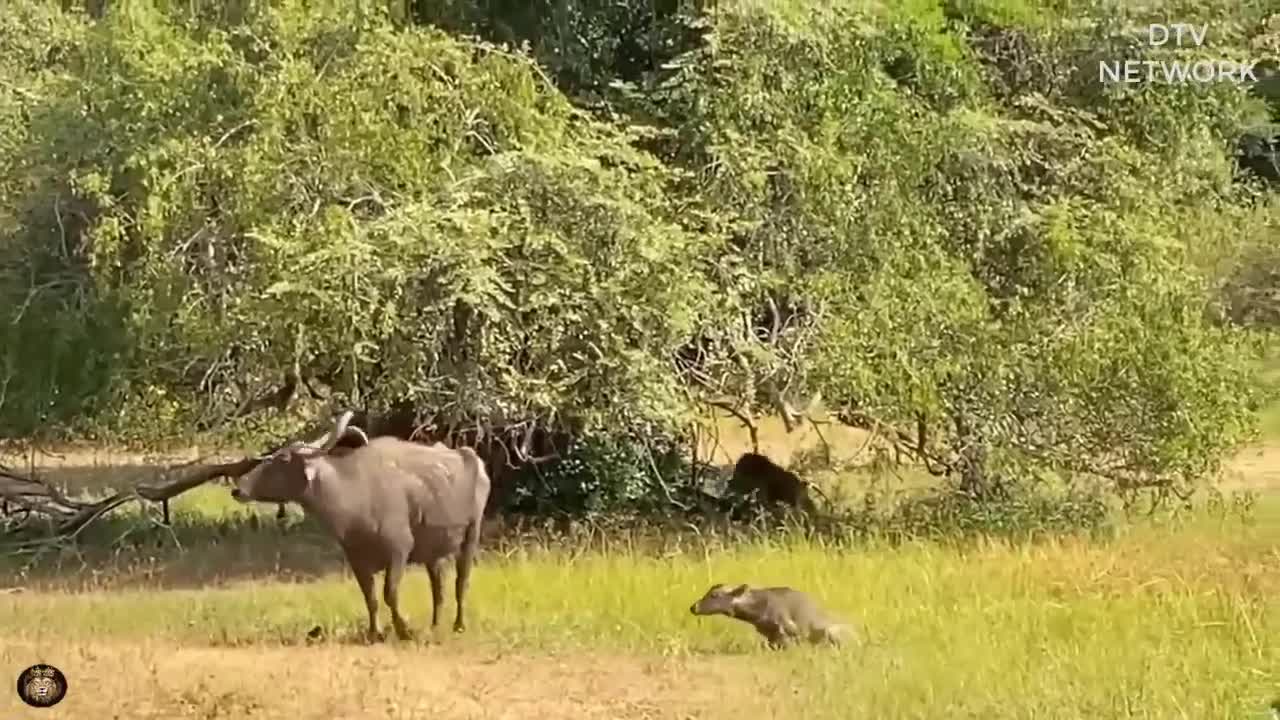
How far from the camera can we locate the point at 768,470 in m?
8.41

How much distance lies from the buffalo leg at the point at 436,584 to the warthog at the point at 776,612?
2.31ft

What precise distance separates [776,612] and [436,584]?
0.98 metres

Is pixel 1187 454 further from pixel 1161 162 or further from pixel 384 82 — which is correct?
pixel 384 82

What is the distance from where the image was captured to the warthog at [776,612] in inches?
194

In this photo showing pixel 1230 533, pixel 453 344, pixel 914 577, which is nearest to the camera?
pixel 914 577

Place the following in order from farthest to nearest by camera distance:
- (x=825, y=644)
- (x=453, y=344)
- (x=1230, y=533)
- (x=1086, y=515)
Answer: (x=1086, y=515) < (x=453, y=344) < (x=1230, y=533) < (x=825, y=644)

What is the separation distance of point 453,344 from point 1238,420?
3.51 meters

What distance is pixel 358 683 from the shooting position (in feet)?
14.8

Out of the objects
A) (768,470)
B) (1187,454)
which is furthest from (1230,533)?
(768,470)

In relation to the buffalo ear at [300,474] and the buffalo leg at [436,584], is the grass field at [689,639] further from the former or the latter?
the buffalo ear at [300,474]

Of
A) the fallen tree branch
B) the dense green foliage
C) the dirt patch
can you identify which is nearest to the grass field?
the dirt patch

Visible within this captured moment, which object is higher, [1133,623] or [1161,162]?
[1161,162]

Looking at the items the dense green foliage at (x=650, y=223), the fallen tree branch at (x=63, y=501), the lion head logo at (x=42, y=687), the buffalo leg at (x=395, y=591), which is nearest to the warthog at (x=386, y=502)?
the buffalo leg at (x=395, y=591)

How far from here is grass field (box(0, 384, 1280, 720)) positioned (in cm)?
441
